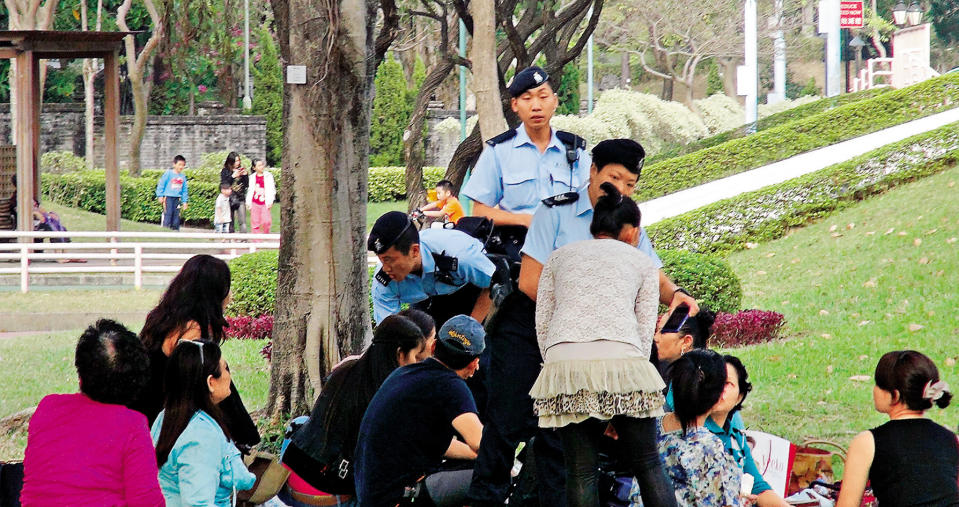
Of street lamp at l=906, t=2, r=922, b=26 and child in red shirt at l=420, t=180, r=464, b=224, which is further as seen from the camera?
street lamp at l=906, t=2, r=922, b=26

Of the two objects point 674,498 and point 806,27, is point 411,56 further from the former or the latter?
point 674,498

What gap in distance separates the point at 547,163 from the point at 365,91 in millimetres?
1893

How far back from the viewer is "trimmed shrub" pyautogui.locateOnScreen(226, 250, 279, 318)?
12773mm

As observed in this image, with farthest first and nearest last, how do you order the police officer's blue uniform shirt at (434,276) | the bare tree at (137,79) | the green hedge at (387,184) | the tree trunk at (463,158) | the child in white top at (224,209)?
the green hedge at (387,184) < the bare tree at (137,79) < the child in white top at (224,209) < the tree trunk at (463,158) < the police officer's blue uniform shirt at (434,276)

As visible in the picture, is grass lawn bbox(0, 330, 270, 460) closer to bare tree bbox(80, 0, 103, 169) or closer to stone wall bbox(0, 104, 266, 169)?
bare tree bbox(80, 0, 103, 169)

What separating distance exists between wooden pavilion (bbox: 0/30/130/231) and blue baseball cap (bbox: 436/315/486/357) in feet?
43.7

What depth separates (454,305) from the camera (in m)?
5.88

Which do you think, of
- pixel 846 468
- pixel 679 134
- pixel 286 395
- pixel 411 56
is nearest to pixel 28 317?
pixel 286 395

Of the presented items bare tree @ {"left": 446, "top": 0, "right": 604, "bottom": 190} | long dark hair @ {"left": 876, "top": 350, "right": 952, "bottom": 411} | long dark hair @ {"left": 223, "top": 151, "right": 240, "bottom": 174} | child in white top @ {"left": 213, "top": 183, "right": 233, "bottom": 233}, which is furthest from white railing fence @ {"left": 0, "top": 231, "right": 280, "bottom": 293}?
long dark hair @ {"left": 876, "top": 350, "right": 952, "bottom": 411}

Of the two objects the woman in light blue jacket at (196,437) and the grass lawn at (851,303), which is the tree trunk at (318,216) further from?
the grass lawn at (851,303)

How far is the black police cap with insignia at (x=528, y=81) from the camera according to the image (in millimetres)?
5395

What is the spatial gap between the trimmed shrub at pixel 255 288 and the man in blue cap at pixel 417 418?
316 inches

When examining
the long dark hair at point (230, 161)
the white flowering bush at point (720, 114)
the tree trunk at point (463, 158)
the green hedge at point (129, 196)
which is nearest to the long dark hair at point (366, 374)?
the tree trunk at point (463, 158)

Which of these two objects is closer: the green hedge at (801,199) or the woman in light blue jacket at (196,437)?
the woman in light blue jacket at (196,437)
